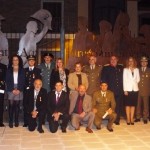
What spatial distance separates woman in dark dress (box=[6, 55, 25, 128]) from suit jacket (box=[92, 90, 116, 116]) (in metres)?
1.80

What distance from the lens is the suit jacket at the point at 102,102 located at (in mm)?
8445

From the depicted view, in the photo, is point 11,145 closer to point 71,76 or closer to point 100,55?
point 71,76

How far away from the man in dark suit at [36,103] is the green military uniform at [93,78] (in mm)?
1316

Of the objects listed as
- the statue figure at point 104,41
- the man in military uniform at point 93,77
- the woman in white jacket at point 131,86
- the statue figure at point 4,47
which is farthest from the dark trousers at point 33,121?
the statue figure at point 104,41

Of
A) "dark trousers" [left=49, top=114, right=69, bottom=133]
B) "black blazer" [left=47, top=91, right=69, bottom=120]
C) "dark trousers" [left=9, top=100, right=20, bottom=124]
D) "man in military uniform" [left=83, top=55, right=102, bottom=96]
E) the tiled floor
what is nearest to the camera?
Result: the tiled floor

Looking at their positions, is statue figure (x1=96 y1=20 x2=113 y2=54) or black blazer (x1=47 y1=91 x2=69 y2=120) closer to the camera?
black blazer (x1=47 y1=91 x2=69 y2=120)

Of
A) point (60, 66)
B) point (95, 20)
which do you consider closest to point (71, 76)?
point (60, 66)

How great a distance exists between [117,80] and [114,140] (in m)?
2.06

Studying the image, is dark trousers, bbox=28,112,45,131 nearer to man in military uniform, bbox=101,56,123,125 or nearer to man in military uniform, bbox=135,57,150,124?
man in military uniform, bbox=101,56,123,125

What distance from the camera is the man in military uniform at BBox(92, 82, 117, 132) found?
329 inches

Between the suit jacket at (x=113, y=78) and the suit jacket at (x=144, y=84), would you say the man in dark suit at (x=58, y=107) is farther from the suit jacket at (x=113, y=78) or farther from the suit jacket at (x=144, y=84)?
the suit jacket at (x=144, y=84)

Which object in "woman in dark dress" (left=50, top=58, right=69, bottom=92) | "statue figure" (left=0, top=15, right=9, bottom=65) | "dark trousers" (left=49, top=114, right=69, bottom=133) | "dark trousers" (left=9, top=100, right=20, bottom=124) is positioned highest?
"statue figure" (left=0, top=15, right=9, bottom=65)

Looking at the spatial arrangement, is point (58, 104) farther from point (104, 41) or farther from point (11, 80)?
point (104, 41)

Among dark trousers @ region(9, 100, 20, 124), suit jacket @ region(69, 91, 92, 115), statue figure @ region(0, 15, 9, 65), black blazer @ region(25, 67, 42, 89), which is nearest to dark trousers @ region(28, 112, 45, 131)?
dark trousers @ region(9, 100, 20, 124)
